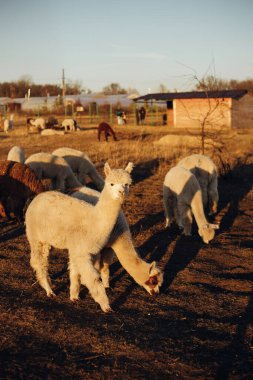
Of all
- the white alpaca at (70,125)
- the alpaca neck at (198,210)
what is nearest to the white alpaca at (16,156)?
the alpaca neck at (198,210)

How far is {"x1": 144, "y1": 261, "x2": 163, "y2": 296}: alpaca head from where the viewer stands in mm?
6195

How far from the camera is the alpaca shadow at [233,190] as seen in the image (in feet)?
36.8

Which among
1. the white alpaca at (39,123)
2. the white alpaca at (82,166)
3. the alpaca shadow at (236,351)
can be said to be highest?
the white alpaca at (39,123)

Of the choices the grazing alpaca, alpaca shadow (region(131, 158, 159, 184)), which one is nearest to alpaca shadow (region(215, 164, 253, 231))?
alpaca shadow (region(131, 158, 159, 184))

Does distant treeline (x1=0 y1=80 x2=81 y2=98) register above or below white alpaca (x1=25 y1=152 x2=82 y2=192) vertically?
above

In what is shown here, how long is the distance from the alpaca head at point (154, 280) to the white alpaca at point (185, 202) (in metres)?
2.83

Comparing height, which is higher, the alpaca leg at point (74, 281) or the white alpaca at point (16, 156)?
the white alpaca at point (16, 156)

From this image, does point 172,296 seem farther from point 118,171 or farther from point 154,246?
point 154,246

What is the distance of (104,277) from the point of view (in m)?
6.71

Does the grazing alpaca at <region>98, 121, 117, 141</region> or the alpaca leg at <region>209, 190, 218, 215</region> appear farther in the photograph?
the grazing alpaca at <region>98, 121, 117, 141</region>

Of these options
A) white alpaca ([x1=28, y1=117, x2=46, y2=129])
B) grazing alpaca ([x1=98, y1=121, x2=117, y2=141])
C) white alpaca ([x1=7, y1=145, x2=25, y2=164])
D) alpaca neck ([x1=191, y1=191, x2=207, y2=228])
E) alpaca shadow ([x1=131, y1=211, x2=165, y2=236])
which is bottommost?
alpaca shadow ([x1=131, y1=211, x2=165, y2=236])

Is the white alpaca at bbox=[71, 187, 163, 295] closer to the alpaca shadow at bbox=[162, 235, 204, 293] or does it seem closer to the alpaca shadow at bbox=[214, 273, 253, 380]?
the alpaca shadow at bbox=[162, 235, 204, 293]

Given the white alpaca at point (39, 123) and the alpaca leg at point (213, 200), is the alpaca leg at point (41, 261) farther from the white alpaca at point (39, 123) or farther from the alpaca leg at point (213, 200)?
the white alpaca at point (39, 123)

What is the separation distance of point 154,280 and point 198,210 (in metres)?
3.40
